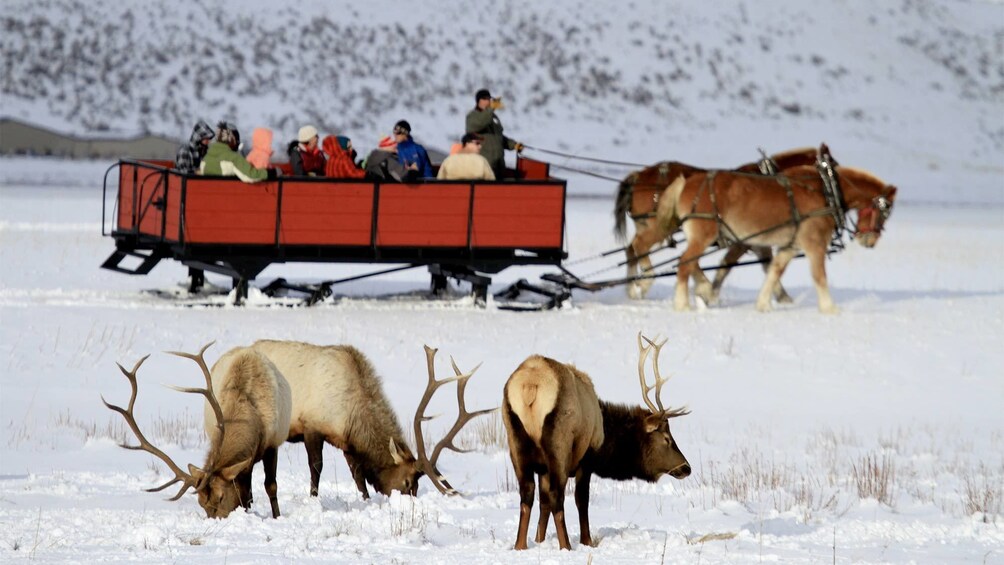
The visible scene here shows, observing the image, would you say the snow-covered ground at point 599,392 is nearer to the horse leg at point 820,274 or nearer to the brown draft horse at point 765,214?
the horse leg at point 820,274

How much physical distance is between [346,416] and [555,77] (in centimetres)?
6669

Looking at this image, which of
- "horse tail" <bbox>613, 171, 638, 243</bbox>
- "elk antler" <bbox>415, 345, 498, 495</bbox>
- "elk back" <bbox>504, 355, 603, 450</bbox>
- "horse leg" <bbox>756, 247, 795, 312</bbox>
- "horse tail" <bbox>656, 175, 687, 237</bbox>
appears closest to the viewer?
"elk back" <bbox>504, 355, 603, 450</bbox>

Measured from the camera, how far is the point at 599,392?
44.9 ft

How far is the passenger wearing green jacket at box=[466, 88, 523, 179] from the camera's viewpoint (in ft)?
59.1

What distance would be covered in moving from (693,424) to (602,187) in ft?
160

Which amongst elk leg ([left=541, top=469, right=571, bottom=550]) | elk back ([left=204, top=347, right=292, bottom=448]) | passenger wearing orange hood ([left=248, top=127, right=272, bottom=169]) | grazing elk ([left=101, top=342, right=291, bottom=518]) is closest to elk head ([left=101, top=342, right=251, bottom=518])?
grazing elk ([left=101, top=342, right=291, bottom=518])

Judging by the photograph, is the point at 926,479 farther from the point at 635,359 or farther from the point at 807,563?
the point at 635,359

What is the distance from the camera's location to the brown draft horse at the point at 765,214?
738 inches

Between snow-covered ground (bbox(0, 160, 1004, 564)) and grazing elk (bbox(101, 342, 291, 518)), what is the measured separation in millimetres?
140

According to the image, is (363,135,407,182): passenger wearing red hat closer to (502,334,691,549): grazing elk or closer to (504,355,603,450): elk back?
(502,334,691,549): grazing elk

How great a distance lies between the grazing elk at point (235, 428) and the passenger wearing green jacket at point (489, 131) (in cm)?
997

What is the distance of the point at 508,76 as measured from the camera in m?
73.6

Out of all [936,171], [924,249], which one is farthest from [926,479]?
[936,171]

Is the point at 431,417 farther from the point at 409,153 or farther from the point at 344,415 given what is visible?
the point at 409,153
